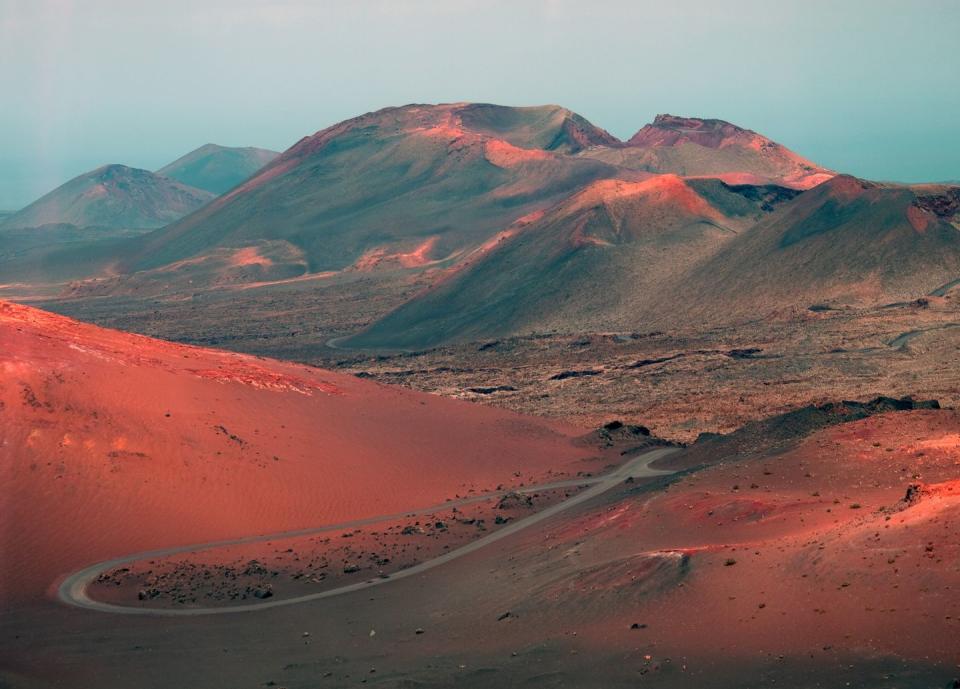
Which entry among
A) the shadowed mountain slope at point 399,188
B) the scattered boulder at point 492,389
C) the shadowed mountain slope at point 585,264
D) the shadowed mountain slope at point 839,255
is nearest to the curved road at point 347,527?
the scattered boulder at point 492,389

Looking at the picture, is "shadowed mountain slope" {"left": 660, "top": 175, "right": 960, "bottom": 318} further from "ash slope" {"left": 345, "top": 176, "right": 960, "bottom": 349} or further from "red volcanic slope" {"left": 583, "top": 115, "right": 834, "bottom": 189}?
"red volcanic slope" {"left": 583, "top": 115, "right": 834, "bottom": 189}

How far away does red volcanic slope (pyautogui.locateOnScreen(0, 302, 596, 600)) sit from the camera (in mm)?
31203

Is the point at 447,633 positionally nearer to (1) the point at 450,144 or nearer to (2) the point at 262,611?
(2) the point at 262,611

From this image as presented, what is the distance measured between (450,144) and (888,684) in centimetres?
16400

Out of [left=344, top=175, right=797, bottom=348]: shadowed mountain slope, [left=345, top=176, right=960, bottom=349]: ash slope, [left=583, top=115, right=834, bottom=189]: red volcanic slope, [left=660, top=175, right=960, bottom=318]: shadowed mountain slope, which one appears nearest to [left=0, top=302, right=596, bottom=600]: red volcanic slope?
[left=660, top=175, right=960, bottom=318]: shadowed mountain slope

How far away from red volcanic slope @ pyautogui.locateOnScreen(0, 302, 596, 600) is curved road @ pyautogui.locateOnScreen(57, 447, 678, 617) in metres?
0.53

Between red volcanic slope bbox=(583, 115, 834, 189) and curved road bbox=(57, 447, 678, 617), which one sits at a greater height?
red volcanic slope bbox=(583, 115, 834, 189)

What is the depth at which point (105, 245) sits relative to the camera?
181 meters

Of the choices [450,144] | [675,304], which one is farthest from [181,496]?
[450,144]

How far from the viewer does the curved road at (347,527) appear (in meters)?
26.7

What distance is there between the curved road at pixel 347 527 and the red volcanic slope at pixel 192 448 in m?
0.53

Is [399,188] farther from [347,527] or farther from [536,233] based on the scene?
[347,527]

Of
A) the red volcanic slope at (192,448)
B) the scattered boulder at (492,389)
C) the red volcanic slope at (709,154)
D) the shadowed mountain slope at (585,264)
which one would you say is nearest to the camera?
the red volcanic slope at (192,448)

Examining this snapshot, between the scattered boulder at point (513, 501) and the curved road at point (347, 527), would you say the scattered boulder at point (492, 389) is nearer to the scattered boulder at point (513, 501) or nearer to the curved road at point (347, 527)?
the curved road at point (347, 527)
